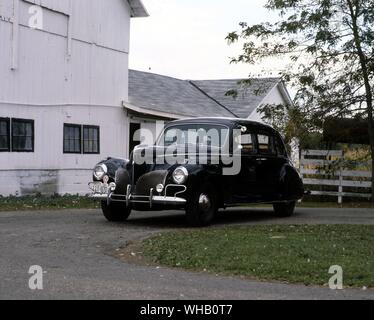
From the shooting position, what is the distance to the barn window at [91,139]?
20125mm

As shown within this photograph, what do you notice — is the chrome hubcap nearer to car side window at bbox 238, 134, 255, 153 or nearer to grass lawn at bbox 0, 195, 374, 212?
car side window at bbox 238, 134, 255, 153

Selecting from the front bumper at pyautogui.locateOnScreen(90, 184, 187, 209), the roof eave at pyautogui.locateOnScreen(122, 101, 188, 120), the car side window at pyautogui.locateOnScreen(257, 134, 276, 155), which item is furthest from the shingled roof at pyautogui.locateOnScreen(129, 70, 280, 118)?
the front bumper at pyautogui.locateOnScreen(90, 184, 187, 209)

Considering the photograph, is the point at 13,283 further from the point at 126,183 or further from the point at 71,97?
the point at 71,97

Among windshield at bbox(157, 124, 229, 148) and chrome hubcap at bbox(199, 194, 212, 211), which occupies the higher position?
windshield at bbox(157, 124, 229, 148)

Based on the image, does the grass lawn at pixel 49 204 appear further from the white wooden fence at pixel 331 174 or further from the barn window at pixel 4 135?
the barn window at pixel 4 135

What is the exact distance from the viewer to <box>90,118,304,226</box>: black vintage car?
11.1 metres

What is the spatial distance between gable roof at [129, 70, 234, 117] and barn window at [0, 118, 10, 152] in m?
5.22

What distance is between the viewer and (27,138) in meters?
18.0

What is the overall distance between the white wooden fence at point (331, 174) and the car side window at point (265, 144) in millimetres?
6183

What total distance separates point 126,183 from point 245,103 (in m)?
20.6

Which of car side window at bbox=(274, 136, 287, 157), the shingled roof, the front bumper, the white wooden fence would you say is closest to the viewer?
the front bumper

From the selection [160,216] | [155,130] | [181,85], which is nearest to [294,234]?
[160,216]

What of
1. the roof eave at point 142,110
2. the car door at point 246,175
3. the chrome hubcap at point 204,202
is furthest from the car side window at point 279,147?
the roof eave at point 142,110

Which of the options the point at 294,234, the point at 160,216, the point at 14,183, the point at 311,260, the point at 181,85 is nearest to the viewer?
the point at 311,260
